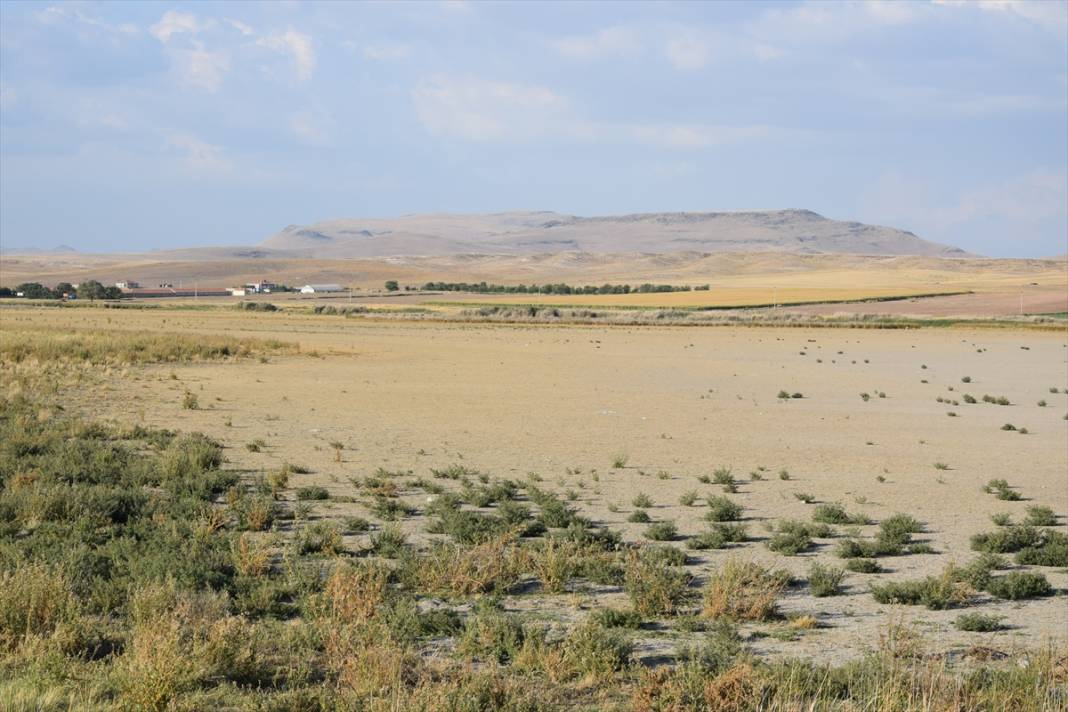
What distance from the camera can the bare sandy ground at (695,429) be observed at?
13773mm

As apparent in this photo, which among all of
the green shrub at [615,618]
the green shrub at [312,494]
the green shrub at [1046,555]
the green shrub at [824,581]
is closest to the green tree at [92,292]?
the green shrub at [312,494]

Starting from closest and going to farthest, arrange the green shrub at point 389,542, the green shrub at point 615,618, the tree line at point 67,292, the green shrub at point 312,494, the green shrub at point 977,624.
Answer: the green shrub at point 615,618
the green shrub at point 977,624
the green shrub at point 389,542
the green shrub at point 312,494
the tree line at point 67,292

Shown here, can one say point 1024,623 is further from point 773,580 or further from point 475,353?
point 475,353

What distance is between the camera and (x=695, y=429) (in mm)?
27859

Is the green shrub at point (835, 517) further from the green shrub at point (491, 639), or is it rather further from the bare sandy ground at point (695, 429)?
the green shrub at point (491, 639)

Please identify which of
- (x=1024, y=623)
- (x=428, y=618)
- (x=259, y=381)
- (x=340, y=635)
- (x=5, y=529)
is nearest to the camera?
(x=340, y=635)

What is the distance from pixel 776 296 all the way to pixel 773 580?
12463 centimetres

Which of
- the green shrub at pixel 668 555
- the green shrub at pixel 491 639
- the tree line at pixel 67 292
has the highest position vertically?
the tree line at pixel 67 292

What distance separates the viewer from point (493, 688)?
7883 mm

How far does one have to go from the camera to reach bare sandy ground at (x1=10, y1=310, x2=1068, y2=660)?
13.8 meters

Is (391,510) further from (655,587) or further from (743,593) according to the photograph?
(743,593)

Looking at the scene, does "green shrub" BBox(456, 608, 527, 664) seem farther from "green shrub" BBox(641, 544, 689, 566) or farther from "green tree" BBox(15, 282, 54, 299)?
"green tree" BBox(15, 282, 54, 299)

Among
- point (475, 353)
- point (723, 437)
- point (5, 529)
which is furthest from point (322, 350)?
point (5, 529)

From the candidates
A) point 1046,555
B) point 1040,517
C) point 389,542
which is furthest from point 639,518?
point 1040,517
